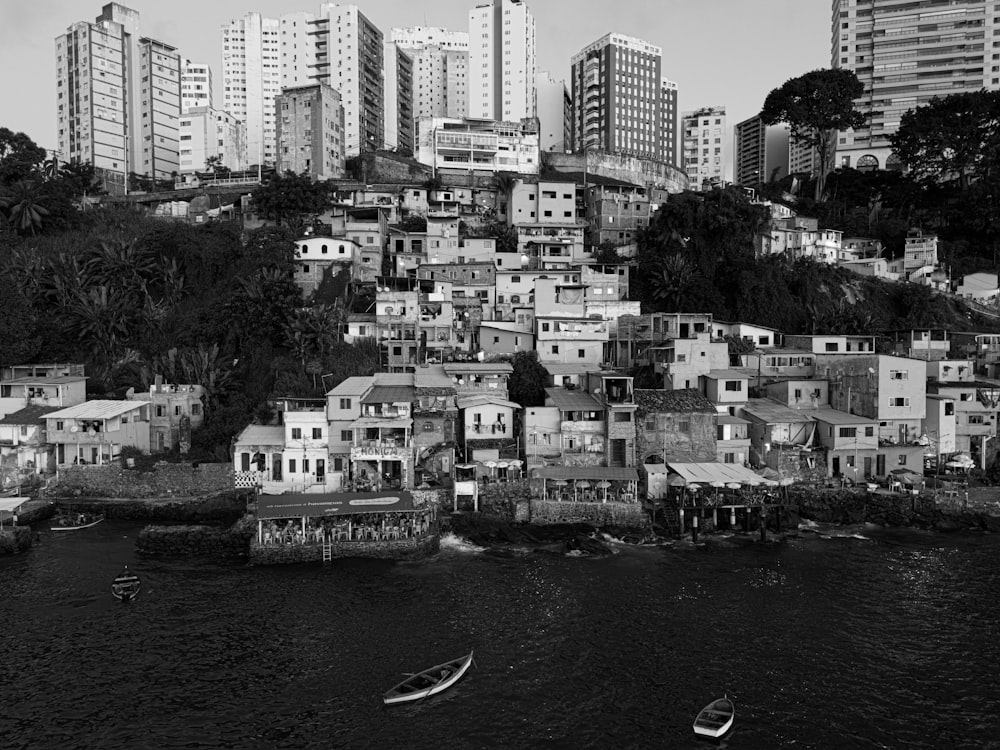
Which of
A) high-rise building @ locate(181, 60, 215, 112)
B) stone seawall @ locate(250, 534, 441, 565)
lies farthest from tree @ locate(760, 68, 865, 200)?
high-rise building @ locate(181, 60, 215, 112)

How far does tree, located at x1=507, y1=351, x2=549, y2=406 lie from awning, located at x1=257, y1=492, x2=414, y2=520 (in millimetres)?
13353

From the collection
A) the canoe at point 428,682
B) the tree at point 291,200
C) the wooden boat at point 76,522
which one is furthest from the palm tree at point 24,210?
the canoe at point 428,682

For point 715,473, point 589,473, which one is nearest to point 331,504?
point 589,473

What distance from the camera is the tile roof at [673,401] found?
1871 inches

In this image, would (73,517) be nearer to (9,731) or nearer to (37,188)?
(9,731)

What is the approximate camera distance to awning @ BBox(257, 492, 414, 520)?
123ft

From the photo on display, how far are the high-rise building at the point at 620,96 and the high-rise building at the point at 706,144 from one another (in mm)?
24865

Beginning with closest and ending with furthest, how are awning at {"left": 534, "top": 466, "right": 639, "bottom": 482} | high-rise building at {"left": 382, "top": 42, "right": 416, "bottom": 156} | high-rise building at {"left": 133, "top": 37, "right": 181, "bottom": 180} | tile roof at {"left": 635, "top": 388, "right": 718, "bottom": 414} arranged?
awning at {"left": 534, "top": 466, "right": 639, "bottom": 482} → tile roof at {"left": 635, "top": 388, "right": 718, "bottom": 414} → high-rise building at {"left": 133, "top": 37, "right": 181, "bottom": 180} → high-rise building at {"left": 382, "top": 42, "right": 416, "bottom": 156}

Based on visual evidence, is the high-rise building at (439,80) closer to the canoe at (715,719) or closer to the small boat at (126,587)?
the small boat at (126,587)

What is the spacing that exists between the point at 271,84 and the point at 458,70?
42.5 m

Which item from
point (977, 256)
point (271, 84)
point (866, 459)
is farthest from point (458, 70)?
point (866, 459)

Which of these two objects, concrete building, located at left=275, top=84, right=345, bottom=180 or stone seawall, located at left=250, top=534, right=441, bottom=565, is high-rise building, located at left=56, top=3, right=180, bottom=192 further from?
stone seawall, located at left=250, top=534, right=441, bottom=565

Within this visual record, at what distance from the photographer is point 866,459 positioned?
48.3 metres

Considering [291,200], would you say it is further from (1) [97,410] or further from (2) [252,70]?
(2) [252,70]
